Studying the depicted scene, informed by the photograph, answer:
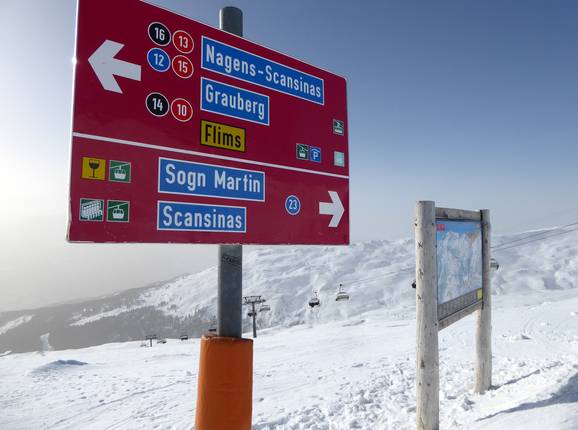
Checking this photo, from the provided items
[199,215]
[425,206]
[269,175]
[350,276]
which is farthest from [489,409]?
[350,276]

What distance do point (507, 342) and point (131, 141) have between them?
10977 millimetres

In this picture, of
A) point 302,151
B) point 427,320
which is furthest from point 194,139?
point 427,320

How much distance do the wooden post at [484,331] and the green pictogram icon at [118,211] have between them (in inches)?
207

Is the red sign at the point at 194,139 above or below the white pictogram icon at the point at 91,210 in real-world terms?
above

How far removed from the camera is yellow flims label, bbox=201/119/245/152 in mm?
2724

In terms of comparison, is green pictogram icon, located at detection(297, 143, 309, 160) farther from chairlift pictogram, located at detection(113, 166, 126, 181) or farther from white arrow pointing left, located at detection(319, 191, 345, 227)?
chairlift pictogram, located at detection(113, 166, 126, 181)

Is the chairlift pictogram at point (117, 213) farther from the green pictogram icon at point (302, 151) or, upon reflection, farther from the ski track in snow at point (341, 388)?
the ski track in snow at point (341, 388)

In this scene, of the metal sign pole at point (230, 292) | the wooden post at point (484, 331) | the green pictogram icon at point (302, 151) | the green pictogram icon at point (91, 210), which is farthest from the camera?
the wooden post at point (484, 331)

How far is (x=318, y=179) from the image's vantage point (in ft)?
11.0

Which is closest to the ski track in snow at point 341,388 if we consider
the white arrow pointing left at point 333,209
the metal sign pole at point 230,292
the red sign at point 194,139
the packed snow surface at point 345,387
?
the packed snow surface at point 345,387

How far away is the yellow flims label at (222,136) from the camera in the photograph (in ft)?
8.94

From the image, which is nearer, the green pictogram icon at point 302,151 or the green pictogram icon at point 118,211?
the green pictogram icon at point 118,211

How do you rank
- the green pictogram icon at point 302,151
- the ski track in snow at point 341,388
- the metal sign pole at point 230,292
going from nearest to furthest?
1. the metal sign pole at point 230,292
2. the green pictogram icon at point 302,151
3. the ski track in snow at point 341,388

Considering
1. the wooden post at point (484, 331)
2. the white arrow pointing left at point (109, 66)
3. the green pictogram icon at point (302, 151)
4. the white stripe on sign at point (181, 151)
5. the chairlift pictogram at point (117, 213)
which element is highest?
the white arrow pointing left at point (109, 66)
